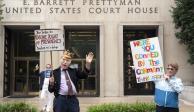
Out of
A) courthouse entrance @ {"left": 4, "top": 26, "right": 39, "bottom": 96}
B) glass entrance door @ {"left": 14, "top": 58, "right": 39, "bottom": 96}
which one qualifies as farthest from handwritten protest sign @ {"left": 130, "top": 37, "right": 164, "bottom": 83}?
glass entrance door @ {"left": 14, "top": 58, "right": 39, "bottom": 96}

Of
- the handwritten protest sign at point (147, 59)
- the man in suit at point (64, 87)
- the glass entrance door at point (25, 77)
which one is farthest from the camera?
the glass entrance door at point (25, 77)

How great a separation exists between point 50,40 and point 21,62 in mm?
19399

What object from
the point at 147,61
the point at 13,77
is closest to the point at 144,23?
the point at 13,77

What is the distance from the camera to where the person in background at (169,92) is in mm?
8777

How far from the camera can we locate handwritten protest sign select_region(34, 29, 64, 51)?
9922 millimetres

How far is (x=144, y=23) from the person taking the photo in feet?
89.9

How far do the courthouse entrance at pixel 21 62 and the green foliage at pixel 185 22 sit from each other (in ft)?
28.4

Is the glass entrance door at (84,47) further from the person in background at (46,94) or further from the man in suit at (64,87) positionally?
the man in suit at (64,87)

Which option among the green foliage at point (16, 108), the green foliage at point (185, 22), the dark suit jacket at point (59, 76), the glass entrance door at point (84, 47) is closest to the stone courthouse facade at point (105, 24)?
the glass entrance door at point (84, 47)

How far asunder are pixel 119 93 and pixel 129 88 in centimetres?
202

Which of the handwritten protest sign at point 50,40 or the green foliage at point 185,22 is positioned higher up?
the green foliage at point 185,22

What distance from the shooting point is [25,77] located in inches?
1149

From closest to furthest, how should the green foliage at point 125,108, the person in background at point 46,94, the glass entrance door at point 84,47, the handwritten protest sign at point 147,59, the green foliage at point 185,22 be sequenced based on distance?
the handwritten protest sign at point 147,59
the green foliage at point 125,108
the person in background at point 46,94
the green foliage at point 185,22
the glass entrance door at point 84,47

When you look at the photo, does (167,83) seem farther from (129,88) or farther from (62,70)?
(129,88)
